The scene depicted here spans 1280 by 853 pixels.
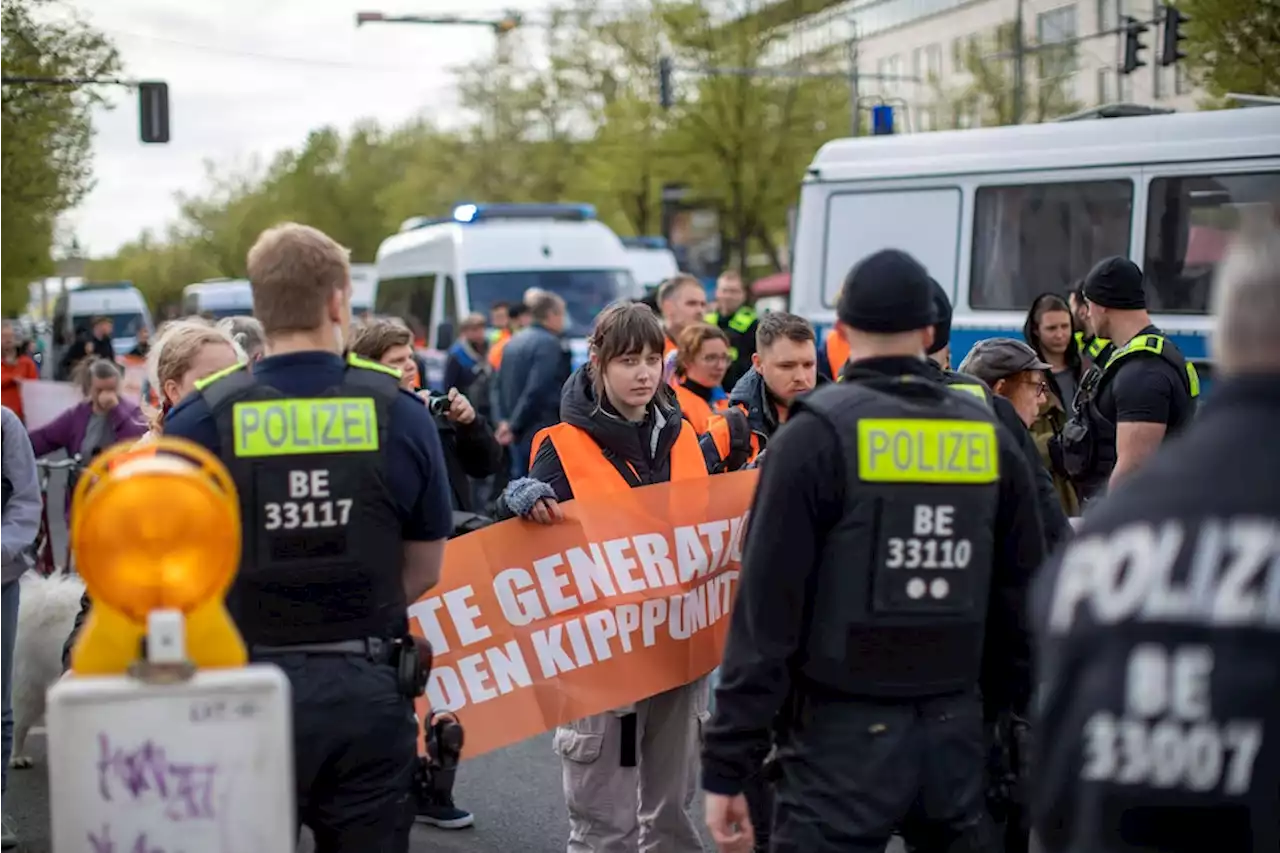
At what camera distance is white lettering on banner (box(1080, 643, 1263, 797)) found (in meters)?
2.44

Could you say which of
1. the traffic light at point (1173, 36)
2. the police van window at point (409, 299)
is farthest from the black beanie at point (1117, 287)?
the police van window at point (409, 299)

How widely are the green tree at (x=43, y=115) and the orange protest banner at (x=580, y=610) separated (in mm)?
6081

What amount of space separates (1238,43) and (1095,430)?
10.6m

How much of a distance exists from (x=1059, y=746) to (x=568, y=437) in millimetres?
3203

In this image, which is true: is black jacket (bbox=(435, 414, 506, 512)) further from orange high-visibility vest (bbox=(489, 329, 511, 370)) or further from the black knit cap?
orange high-visibility vest (bbox=(489, 329, 511, 370))

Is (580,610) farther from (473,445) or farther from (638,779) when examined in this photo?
(473,445)

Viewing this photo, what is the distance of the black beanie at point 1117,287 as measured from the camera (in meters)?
7.09

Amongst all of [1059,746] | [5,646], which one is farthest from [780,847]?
[5,646]

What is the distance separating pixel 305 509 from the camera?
3920mm

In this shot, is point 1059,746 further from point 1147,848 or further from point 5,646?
point 5,646

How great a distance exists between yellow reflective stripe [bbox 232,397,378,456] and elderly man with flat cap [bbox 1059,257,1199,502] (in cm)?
363

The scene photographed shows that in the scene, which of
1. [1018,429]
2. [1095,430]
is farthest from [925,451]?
[1095,430]

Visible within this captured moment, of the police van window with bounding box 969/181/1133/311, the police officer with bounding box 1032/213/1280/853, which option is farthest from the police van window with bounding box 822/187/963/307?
the police officer with bounding box 1032/213/1280/853

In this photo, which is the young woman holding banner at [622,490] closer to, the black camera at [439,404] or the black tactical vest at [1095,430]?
the black camera at [439,404]
